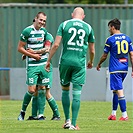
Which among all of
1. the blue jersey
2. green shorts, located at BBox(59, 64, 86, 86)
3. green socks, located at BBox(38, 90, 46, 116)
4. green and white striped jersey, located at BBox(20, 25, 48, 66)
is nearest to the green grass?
green socks, located at BBox(38, 90, 46, 116)

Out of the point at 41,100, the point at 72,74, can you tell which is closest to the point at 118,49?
the point at 41,100

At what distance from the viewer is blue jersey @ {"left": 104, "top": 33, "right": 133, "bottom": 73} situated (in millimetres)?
13883

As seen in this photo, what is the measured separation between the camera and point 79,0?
125ft

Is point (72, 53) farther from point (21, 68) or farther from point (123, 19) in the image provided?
point (123, 19)

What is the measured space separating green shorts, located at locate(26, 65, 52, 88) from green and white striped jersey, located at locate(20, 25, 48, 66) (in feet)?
0.31

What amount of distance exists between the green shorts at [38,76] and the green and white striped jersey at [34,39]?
94 millimetres

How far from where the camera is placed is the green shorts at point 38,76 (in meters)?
13.5

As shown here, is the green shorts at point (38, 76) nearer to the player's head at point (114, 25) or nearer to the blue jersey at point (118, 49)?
the blue jersey at point (118, 49)

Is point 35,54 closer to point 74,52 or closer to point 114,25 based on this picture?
point 114,25

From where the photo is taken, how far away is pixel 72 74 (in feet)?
38.1

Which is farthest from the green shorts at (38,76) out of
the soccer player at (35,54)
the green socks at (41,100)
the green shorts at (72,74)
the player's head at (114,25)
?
the green shorts at (72,74)

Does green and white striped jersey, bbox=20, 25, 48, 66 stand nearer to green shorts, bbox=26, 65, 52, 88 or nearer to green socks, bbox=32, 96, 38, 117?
green shorts, bbox=26, 65, 52, 88

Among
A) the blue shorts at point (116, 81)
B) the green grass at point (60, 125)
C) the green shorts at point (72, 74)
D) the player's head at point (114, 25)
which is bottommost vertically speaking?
the green grass at point (60, 125)

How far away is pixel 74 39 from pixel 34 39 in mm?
2024
